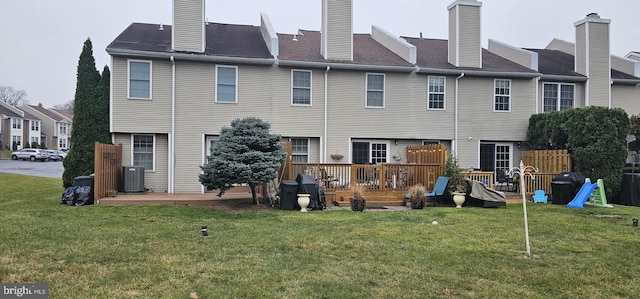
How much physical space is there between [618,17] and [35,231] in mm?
24619

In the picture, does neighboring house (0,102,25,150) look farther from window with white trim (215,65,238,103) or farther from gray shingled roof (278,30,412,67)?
window with white trim (215,65,238,103)

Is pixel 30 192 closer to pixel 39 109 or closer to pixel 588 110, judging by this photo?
pixel 588 110

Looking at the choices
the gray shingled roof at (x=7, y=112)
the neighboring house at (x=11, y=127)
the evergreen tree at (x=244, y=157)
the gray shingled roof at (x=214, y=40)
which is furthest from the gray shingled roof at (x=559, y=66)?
the gray shingled roof at (x=7, y=112)

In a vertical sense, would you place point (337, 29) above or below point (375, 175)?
above

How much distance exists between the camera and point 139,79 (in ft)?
47.3

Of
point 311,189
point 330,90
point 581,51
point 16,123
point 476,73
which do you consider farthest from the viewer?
point 16,123

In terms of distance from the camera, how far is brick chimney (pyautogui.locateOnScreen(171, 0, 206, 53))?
→ 1470 centimetres

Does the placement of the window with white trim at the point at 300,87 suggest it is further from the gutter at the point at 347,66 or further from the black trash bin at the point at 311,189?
the black trash bin at the point at 311,189

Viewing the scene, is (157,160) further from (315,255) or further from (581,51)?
(581,51)

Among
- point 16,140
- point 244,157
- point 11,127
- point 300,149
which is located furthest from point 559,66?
point 16,140

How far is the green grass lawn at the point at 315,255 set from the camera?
4.62m

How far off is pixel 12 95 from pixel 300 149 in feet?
269

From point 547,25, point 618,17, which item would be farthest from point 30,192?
point 547,25

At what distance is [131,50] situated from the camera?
14.0m
